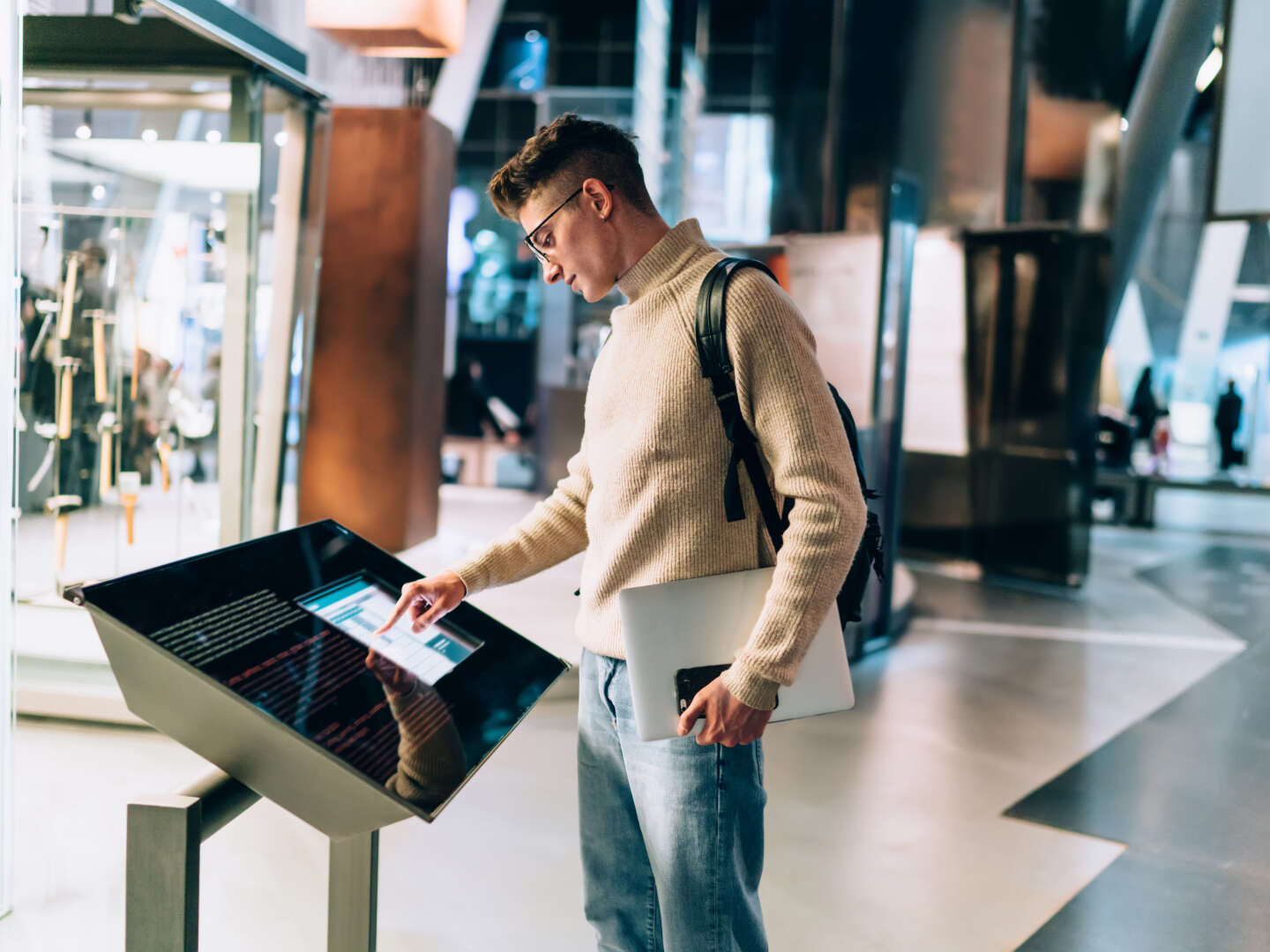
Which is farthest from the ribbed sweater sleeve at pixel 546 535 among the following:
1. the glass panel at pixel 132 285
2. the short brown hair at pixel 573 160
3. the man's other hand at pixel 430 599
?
the glass panel at pixel 132 285

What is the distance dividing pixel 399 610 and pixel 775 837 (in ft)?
6.77

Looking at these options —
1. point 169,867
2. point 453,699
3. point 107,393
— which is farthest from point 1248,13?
point 107,393

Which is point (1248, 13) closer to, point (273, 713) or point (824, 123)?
point (824, 123)

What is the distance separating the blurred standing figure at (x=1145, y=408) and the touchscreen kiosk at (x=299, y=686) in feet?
42.3

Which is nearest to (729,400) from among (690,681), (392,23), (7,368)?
(690,681)

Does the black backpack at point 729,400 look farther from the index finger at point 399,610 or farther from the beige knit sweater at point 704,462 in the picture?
the index finger at point 399,610

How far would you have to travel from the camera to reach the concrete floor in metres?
2.61

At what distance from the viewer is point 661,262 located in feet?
4.85

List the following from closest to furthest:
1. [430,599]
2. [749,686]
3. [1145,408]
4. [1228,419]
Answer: [749,686] < [430,599] < [1145,408] < [1228,419]

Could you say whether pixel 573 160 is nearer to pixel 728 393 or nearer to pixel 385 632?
pixel 728 393

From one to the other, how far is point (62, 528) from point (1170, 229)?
14.7 meters

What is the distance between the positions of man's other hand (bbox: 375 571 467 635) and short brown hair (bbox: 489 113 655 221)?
1.87 feet

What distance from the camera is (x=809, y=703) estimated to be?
54.6 inches

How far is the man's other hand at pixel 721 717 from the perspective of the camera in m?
1.29
